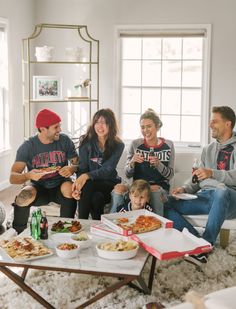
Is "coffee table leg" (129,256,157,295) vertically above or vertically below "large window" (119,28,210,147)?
below

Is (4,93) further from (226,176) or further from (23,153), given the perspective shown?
(226,176)

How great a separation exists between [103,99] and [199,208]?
3.07 metres

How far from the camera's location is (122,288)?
10.4ft

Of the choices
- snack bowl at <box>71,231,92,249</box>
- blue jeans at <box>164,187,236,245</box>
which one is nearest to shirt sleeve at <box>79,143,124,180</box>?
blue jeans at <box>164,187,236,245</box>

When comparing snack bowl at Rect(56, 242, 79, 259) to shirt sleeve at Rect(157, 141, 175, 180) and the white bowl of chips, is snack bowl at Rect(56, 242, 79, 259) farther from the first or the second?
shirt sleeve at Rect(157, 141, 175, 180)

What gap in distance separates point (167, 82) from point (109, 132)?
8.59 feet

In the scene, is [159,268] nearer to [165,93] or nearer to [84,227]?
[84,227]

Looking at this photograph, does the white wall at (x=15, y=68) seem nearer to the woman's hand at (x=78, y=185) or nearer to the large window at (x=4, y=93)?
the large window at (x=4, y=93)

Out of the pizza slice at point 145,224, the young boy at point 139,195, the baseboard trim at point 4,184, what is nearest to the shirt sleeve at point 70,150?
the young boy at point 139,195

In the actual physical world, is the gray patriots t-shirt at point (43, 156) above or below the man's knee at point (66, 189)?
above

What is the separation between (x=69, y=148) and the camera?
4.34m

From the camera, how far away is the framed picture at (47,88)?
6.25 m

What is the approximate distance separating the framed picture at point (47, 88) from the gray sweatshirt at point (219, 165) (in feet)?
8.62

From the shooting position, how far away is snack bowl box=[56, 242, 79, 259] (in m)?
2.81
